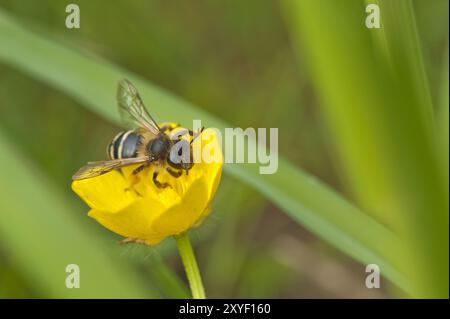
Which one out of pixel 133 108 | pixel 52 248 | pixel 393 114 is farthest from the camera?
pixel 133 108

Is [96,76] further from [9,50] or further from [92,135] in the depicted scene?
[92,135]

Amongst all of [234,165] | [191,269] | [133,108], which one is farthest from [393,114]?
[133,108]

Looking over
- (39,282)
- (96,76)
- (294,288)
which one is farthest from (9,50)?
(294,288)

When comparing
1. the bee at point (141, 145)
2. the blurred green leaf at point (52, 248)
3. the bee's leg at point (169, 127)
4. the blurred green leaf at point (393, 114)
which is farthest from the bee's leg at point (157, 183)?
the blurred green leaf at point (393, 114)

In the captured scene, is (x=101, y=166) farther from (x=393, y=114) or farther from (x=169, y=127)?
(x=393, y=114)

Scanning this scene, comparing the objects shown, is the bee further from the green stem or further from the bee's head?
the green stem

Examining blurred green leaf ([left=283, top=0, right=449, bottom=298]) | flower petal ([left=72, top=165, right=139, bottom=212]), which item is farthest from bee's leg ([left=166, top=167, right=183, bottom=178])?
blurred green leaf ([left=283, top=0, right=449, bottom=298])
